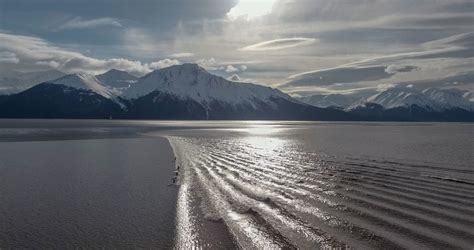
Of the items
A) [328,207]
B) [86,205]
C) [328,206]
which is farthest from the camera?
[86,205]

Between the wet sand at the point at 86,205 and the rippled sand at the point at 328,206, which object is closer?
the rippled sand at the point at 328,206

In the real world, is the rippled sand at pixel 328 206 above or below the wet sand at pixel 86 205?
above

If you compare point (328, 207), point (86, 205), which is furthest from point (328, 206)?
point (86, 205)

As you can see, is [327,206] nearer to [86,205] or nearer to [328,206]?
[328,206]

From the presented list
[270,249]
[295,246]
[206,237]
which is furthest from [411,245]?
[206,237]

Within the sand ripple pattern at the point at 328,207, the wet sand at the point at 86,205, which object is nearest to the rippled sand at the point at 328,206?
the sand ripple pattern at the point at 328,207

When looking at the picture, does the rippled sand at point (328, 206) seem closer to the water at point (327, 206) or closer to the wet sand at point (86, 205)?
the water at point (327, 206)

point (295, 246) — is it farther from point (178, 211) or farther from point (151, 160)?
point (151, 160)

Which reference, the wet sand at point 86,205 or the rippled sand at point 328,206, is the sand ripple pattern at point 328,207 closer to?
the rippled sand at point 328,206

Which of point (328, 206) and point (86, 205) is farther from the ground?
point (328, 206)
